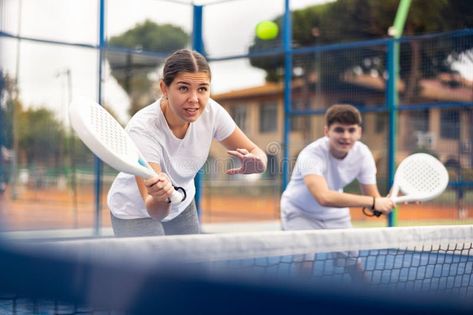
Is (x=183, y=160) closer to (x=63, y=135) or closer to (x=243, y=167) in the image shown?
(x=243, y=167)

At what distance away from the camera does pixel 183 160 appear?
2625 millimetres

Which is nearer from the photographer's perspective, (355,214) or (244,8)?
(244,8)

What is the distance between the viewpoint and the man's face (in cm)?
331

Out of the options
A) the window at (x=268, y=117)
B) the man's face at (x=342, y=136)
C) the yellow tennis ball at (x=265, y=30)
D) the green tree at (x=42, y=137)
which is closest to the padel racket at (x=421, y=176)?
the man's face at (x=342, y=136)

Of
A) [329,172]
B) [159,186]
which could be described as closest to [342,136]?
[329,172]

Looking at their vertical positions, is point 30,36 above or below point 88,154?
above

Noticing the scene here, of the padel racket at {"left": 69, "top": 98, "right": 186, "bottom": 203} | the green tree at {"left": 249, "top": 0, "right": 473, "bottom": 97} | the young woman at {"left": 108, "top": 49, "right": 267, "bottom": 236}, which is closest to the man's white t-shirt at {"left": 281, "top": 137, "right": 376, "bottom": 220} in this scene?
the young woman at {"left": 108, "top": 49, "right": 267, "bottom": 236}

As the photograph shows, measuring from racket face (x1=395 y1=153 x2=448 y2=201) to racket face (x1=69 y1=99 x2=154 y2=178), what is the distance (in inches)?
67.5

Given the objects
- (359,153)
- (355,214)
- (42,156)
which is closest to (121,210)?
(359,153)

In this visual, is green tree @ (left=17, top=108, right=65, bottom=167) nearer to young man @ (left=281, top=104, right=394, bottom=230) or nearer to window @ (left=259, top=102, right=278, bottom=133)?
window @ (left=259, top=102, right=278, bottom=133)

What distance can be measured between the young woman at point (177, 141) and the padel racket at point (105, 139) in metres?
0.20

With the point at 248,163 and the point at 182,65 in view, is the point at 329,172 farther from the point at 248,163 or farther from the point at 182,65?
the point at 182,65

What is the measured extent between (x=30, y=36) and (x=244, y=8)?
2023 millimetres

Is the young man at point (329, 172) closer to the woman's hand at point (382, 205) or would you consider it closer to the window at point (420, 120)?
the woman's hand at point (382, 205)
